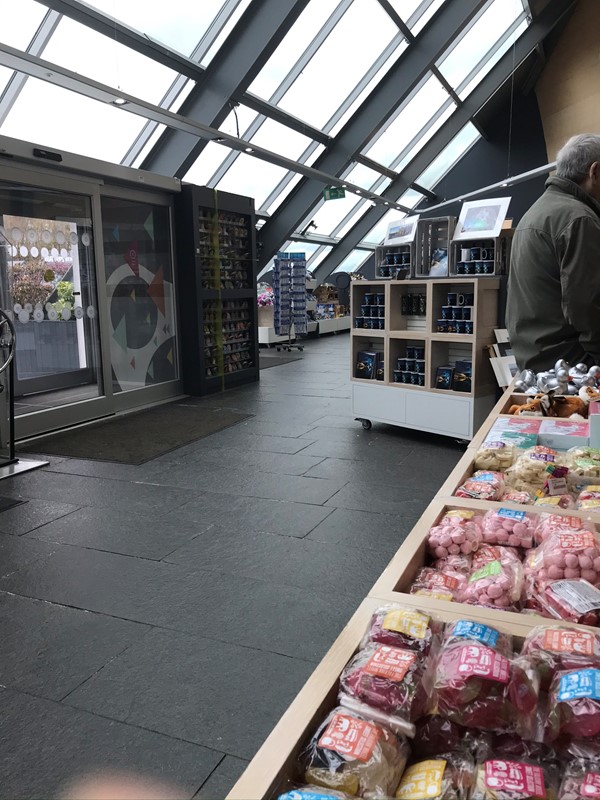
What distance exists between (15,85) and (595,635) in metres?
7.44

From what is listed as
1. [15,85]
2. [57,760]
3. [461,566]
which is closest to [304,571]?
[57,760]

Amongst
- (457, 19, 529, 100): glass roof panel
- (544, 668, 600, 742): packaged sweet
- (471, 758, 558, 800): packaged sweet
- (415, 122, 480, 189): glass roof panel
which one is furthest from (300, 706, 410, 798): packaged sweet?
(415, 122, 480, 189): glass roof panel

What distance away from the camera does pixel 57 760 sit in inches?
74.3

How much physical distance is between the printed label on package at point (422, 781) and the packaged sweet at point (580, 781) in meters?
0.15

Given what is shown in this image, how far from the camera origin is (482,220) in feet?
16.5

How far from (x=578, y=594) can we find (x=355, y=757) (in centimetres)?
55

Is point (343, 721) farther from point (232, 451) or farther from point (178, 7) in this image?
point (178, 7)

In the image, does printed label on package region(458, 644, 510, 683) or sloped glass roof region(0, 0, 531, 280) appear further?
sloped glass roof region(0, 0, 531, 280)


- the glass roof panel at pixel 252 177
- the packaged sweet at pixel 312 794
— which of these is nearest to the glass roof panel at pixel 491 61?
the glass roof panel at pixel 252 177

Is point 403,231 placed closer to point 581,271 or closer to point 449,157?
point 581,271

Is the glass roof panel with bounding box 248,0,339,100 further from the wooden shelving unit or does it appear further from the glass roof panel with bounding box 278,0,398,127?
the wooden shelving unit

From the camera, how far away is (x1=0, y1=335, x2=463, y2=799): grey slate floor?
198cm

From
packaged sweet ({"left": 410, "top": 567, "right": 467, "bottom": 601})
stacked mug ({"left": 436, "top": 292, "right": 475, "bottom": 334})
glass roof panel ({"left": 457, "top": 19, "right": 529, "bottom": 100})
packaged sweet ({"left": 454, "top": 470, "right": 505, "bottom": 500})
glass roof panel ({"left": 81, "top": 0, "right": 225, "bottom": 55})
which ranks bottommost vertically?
packaged sweet ({"left": 410, "top": 567, "right": 467, "bottom": 601})

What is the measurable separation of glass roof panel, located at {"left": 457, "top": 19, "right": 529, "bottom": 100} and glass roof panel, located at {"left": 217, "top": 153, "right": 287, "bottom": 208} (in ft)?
16.6
